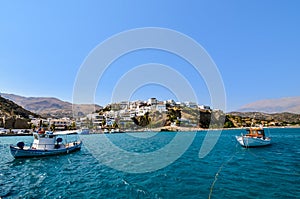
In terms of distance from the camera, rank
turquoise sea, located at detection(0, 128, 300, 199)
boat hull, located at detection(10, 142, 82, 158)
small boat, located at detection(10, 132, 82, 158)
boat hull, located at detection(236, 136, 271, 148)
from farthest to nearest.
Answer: boat hull, located at detection(236, 136, 271, 148), small boat, located at detection(10, 132, 82, 158), boat hull, located at detection(10, 142, 82, 158), turquoise sea, located at detection(0, 128, 300, 199)

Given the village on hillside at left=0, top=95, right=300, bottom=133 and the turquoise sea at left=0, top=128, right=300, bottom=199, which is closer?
the turquoise sea at left=0, top=128, right=300, bottom=199

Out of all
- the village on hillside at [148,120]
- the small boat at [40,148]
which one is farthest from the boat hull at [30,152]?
the village on hillside at [148,120]

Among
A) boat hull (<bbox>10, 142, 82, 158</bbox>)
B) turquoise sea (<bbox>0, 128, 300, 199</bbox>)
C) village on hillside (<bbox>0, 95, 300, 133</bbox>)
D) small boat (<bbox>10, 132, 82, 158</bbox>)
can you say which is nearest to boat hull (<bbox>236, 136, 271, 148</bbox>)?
turquoise sea (<bbox>0, 128, 300, 199</bbox>)

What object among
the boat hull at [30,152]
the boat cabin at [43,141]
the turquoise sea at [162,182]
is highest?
the boat cabin at [43,141]

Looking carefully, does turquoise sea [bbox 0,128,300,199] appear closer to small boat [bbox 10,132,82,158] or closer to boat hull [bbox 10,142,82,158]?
boat hull [bbox 10,142,82,158]

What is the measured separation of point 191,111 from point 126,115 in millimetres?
64437

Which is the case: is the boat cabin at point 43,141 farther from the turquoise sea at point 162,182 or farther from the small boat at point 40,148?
the turquoise sea at point 162,182

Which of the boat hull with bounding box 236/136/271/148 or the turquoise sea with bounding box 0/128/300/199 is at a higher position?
the boat hull with bounding box 236/136/271/148

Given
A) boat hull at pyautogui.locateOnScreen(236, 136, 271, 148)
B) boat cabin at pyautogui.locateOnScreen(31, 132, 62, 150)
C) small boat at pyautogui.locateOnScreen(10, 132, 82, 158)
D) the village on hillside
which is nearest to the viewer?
small boat at pyautogui.locateOnScreen(10, 132, 82, 158)

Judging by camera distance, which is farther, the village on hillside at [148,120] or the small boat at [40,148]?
the village on hillside at [148,120]

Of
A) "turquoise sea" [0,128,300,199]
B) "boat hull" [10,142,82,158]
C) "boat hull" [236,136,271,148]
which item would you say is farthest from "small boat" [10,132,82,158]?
"boat hull" [236,136,271,148]

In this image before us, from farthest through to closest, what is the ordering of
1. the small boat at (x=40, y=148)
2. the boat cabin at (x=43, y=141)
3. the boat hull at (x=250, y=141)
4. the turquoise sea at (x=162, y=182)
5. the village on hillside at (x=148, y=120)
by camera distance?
the village on hillside at (x=148, y=120) → the boat hull at (x=250, y=141) → the boat cabin at (x=43, y=141) → the small boat at (x=40, y=148) → the turquoise sea at (x=162, y=182)

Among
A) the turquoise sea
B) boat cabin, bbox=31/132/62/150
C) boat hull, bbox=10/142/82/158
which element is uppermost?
boat cabin, bbox=31/132/62/150

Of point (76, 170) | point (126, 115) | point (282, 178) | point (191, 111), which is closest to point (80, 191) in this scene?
point (76, 170)
